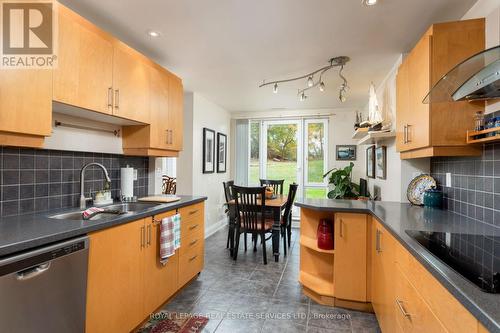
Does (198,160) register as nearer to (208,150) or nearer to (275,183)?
(208,150)

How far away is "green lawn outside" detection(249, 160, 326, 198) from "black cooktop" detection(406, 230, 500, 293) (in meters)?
3.89

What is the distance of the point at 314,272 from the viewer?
102 inches

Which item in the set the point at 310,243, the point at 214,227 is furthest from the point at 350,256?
the point at 214,227

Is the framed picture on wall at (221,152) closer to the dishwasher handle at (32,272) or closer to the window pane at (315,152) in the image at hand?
the window pane at (315,152)

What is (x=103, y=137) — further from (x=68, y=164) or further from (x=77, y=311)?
(x=77, y=311)

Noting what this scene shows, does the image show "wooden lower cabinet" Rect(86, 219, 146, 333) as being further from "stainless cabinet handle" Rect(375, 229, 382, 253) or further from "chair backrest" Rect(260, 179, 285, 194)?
"chair backrest" Rect(260, 179, 285, 194)

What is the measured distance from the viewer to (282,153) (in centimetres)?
554

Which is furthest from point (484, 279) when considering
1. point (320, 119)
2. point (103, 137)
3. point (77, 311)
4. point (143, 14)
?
point (320, 119)

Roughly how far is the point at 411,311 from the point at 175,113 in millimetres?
2683

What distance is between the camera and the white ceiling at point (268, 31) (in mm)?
1876

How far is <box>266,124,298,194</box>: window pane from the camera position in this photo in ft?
18.0

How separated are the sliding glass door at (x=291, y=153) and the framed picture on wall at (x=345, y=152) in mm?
231

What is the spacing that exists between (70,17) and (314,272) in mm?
2863

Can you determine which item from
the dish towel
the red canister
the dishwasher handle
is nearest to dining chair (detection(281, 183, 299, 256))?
the red canister
